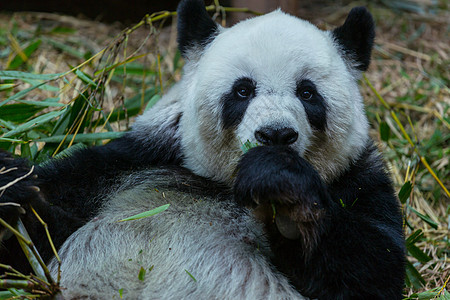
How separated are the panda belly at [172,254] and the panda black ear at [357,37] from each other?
1350mm

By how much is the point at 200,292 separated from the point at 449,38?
6212mm

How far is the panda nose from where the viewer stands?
3117 mm

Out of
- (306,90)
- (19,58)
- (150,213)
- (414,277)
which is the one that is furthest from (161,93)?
(414,277)

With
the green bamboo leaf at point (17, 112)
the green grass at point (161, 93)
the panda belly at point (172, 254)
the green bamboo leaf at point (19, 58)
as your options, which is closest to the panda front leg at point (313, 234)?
the panda belly at point (172, 254)

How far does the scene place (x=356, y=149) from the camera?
3641 mm

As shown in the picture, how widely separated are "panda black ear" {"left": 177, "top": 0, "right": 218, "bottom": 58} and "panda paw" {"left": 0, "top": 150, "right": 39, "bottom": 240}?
4.67 feet

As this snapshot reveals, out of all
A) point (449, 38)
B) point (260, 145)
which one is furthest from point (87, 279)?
point (449, 38)

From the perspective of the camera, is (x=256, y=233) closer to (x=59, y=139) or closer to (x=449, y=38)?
(x=59, y=139)

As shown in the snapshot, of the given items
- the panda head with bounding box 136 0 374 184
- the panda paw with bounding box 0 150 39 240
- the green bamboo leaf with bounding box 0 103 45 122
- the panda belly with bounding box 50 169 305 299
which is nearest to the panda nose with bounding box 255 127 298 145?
the panda head with bounding box 136 0 374 184

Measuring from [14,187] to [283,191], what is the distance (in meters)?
1.52

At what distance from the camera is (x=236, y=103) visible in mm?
3518

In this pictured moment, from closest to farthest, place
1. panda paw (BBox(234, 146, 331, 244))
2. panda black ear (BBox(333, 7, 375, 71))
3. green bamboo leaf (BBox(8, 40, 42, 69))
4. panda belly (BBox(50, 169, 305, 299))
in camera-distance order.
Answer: panda paw (BBox(234, 146, 331, 244))
panda belly (BBox(50, 169, 305, 299))
panda black ear (BBox(333, 7, 375, 71))
green bamboo leaf (BBox(8, 40, 42, 69))

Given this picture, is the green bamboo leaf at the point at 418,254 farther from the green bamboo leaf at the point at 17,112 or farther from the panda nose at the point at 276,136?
the green bamboo leaf at the point at 17,112

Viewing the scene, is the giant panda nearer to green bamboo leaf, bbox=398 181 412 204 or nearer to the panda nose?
the panda nose
